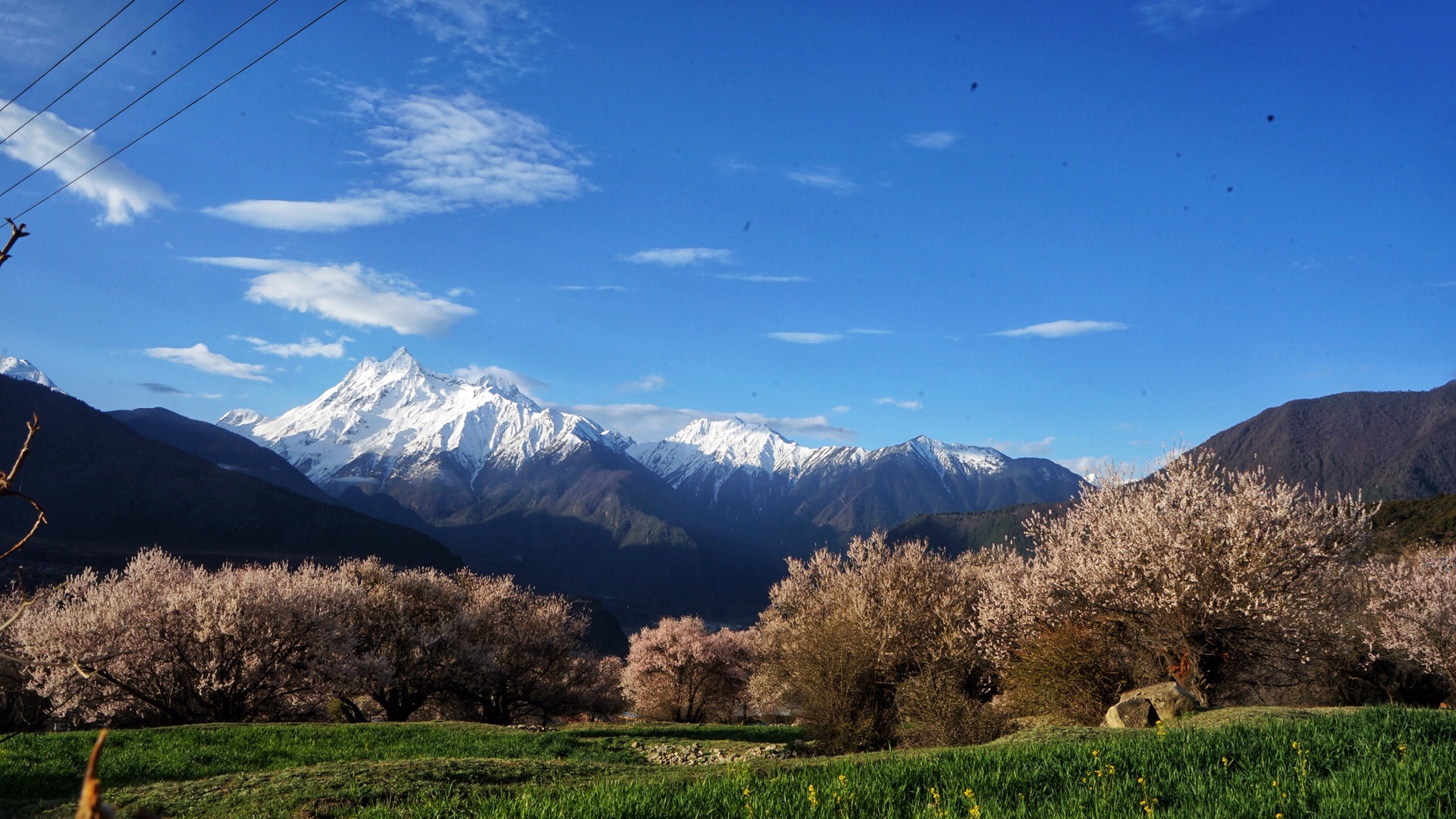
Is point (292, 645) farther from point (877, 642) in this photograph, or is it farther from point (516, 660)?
point (877, 642)

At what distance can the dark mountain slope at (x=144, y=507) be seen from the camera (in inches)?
6457

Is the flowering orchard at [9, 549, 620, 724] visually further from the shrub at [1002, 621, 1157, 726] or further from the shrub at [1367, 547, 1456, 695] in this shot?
the shrub at [1367, 547, 1456, 695]

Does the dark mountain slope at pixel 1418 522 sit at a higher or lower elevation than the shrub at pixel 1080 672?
higher

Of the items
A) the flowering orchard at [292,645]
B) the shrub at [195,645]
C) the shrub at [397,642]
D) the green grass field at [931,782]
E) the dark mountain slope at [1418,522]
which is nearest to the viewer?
the green grass field at [931,782]

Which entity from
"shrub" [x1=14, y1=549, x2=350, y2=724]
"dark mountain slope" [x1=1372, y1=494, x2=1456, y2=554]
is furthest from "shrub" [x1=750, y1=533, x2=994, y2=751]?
"dark mountain slope" [x1=1372, y1=494, x2=1456, y2=554]

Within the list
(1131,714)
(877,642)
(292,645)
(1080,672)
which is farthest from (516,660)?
(1131,714)

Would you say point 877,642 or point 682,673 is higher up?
point 877,642

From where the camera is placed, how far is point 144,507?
580 feet

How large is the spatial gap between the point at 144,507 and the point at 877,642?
19853 centimetres

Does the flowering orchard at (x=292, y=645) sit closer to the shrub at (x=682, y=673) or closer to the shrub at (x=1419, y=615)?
the shrub at (x=682, y=673)

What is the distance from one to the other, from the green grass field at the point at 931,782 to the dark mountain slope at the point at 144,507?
6547 inches

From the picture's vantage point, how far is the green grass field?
7.88 meters

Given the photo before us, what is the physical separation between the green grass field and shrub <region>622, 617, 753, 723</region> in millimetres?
43208

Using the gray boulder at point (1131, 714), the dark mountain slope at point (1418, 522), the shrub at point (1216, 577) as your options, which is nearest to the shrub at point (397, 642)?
the shrub at point (1216, 577)
